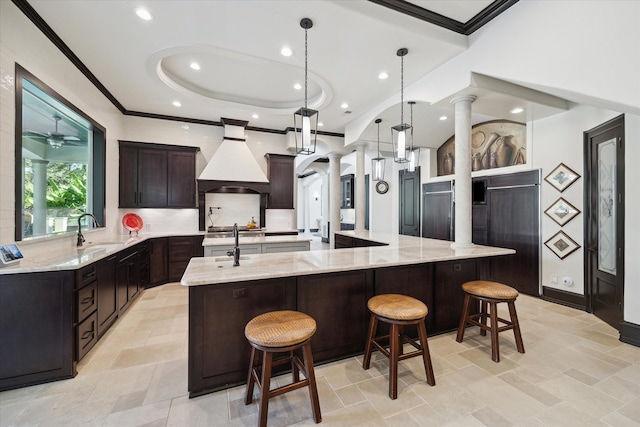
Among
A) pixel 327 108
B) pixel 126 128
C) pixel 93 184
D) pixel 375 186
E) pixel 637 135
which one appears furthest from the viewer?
pixel 375 186

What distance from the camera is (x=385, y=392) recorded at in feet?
6.55

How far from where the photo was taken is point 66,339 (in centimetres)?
215

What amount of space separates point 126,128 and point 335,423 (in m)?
5.82

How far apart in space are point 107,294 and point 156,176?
2774mm

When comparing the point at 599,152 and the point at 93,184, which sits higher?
the point at 599,152

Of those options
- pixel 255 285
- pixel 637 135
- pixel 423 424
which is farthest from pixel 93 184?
pixel 637 135

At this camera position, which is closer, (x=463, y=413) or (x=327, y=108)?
(x=463, y=413)

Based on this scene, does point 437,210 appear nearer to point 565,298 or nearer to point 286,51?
point 565,298

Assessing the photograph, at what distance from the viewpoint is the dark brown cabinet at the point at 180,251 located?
481 centimetres

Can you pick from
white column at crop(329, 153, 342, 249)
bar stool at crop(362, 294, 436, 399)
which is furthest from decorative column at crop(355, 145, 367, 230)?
bar stool at crop(362, 294, 436, 399)

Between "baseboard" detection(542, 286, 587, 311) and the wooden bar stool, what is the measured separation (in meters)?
4.10

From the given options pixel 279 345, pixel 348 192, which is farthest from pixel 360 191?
pixel 348 192

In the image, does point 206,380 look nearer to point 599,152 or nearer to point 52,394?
point 52,394

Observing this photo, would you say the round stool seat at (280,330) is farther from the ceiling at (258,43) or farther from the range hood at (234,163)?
the range hood at (234,163)
